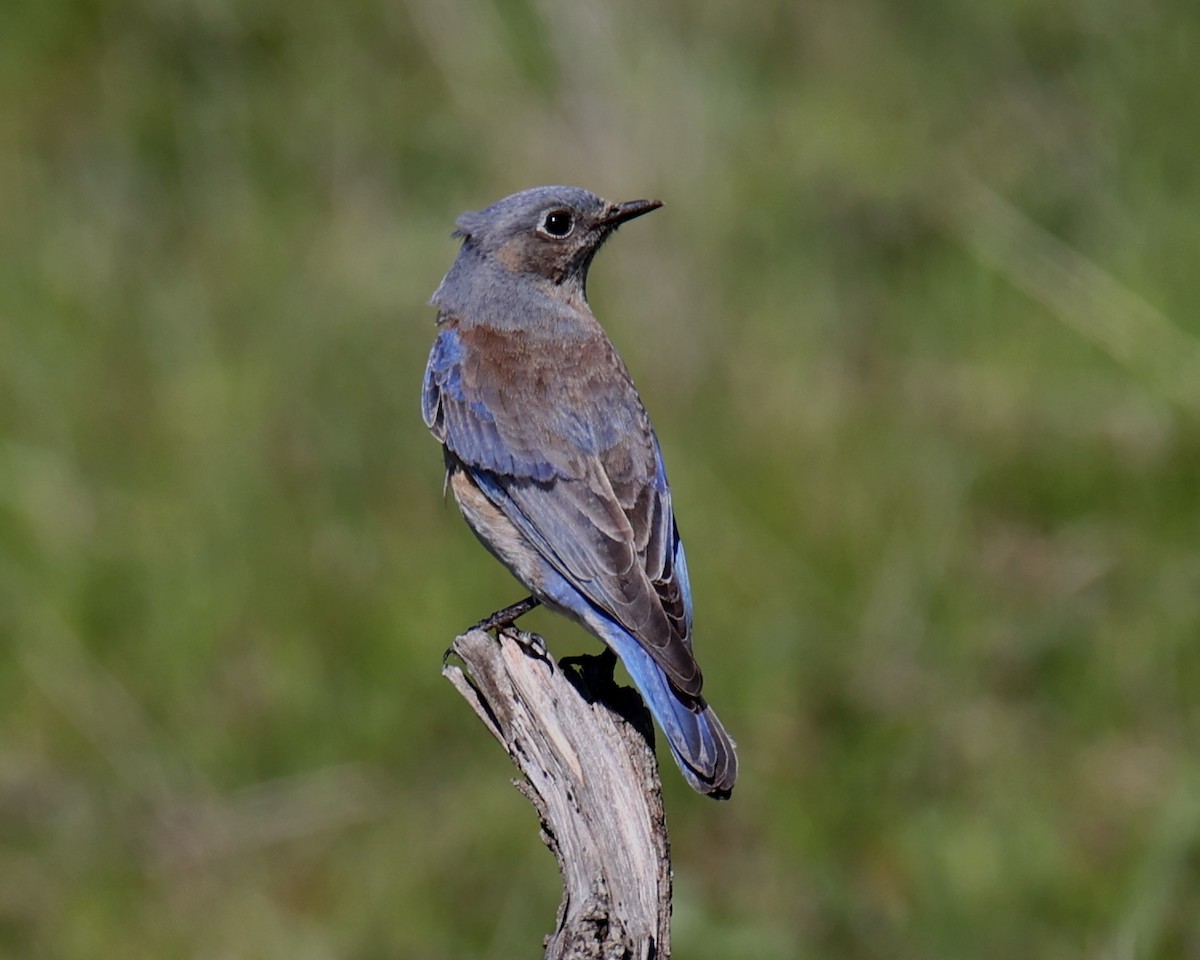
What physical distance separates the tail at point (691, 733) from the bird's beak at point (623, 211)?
5.18 feet

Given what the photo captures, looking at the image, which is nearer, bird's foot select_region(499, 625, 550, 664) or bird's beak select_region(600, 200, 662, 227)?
bird's foot select_region(499, 625, 550, 664)

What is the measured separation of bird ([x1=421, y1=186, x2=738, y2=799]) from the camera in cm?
454

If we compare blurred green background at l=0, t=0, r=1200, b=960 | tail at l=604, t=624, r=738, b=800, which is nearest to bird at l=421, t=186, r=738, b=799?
tail at l=604, t=624, r=738, b=800

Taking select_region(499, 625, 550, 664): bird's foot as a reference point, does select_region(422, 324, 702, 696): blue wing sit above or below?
above

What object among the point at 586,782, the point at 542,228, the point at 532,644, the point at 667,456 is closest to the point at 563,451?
the point at 532,644

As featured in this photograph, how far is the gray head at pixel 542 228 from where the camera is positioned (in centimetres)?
569

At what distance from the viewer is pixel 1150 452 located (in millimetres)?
7480

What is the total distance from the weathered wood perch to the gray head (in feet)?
4.85

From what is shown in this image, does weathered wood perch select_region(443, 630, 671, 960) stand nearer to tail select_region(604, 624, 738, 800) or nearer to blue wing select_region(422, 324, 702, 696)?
tail select_region(604, 624, 738, 800)

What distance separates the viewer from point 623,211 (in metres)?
5.64

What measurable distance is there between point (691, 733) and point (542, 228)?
Result: 2.01 metres

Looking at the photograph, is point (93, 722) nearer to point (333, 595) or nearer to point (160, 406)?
point (333, 595)

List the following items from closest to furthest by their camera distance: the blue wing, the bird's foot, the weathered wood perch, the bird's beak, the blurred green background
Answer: the weathered wood perch → the bird's foot → the blue wing → the bird's beak → the blurred green background

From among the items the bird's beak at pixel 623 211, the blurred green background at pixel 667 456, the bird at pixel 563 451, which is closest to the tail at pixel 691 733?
the bird at pixel 563 451
